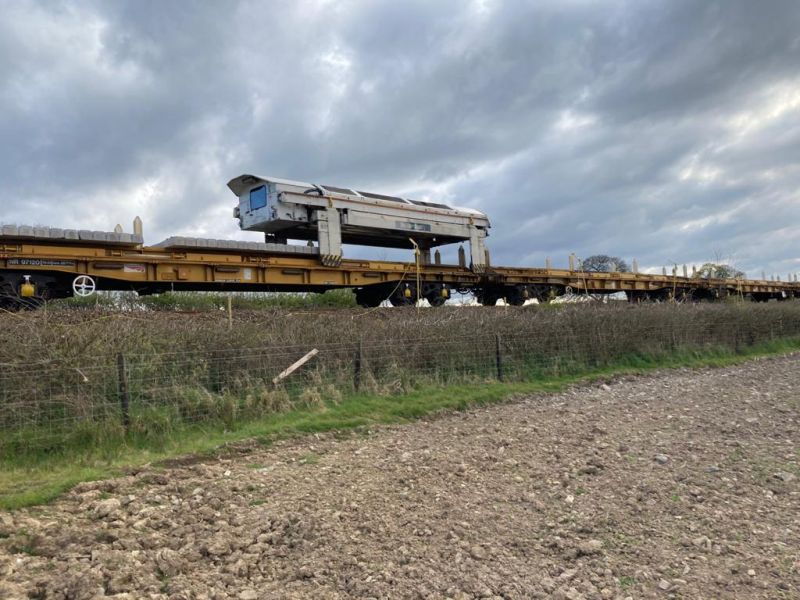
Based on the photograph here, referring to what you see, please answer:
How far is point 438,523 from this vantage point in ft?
13.1

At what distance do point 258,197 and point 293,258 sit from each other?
2.23m

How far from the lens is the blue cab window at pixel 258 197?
14.2 metres

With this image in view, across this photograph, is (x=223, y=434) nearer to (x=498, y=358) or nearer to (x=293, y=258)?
(x=498, y=358)

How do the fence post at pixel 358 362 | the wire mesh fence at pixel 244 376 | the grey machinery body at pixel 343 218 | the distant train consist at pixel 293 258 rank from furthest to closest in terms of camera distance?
the grey machinery body at pixel 343 218, the distant train consist at pixel 293 258, the fence post at pixel 358 362, the wire mesh fence at pixel 244 376

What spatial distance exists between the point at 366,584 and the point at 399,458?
7.96ft

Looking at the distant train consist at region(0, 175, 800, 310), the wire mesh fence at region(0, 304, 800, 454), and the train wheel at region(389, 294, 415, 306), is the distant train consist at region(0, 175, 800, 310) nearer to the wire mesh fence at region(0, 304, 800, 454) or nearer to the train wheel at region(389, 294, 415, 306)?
the train wheel at region(389, 294, 415, 306)

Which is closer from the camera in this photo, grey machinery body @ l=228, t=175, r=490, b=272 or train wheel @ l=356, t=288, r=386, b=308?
grey machinery body @ l=228, t=175, r=490, b=272

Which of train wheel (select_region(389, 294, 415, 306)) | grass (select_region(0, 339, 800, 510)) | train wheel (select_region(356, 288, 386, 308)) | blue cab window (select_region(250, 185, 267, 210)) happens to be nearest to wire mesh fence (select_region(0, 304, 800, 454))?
grass (select_region(0, 339, 800, 510))

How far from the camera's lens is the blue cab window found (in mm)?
14234

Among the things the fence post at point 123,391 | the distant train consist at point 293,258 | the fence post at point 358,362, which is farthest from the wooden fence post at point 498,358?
the fence post at point 123,391

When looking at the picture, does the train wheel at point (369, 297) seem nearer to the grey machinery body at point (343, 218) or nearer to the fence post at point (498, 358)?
the grey machinery body at point (343, 218)

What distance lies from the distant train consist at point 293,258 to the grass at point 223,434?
5164mm

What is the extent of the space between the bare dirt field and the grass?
294 mm

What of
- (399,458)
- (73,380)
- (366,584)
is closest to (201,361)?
(73,380)
